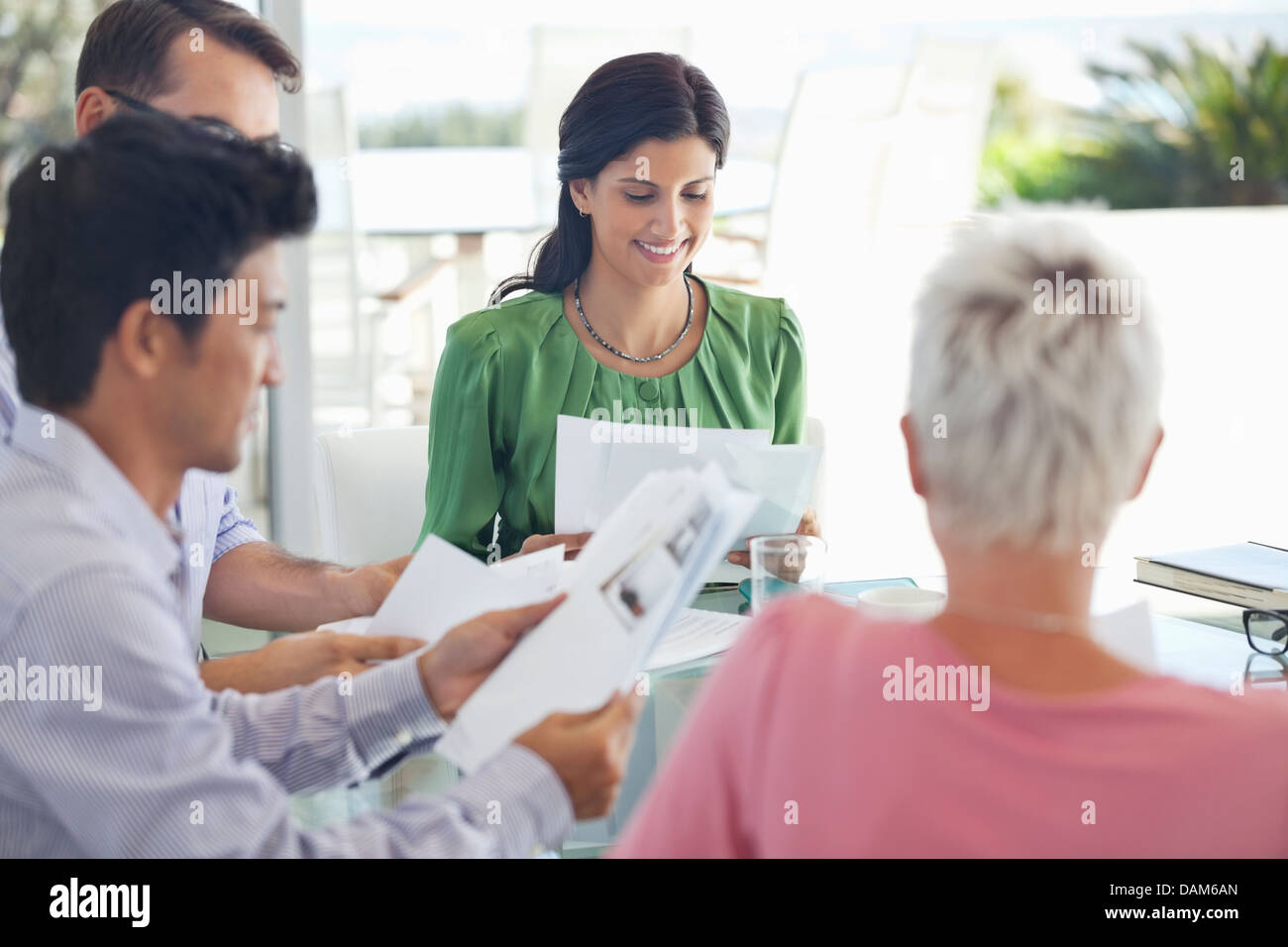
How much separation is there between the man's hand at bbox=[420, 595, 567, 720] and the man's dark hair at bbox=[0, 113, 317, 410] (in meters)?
0.33

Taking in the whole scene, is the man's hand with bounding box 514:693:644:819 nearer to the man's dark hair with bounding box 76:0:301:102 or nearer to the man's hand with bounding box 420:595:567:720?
the man's hand with bounding box 420:595:567:720

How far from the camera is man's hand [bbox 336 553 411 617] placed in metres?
1.60

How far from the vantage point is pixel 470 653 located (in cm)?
112

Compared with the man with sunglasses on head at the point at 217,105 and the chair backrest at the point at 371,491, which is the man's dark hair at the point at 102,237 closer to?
the man with sunglasses on head at the point at 217,105

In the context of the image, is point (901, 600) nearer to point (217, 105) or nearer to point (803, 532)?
point (803, 532)

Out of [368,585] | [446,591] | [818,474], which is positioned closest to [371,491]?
[368,585]

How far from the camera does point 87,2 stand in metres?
3.08

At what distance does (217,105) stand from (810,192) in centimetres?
287

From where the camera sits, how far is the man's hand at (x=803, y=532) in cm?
170

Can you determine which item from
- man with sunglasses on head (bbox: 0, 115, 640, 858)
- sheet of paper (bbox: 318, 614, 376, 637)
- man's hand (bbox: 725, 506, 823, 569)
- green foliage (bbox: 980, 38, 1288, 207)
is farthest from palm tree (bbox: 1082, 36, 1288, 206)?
man with sunglasses on head (bbox: 0, 115, 640, 858)

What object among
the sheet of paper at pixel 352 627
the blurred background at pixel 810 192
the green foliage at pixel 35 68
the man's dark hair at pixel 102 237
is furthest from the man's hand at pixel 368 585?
the green foliage at pixel 35 68

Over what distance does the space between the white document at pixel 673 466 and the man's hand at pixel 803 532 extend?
1 centimetres

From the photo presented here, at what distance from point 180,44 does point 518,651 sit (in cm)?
100
